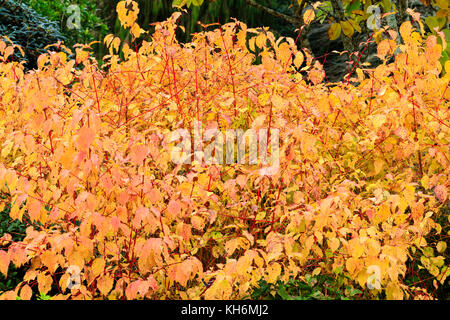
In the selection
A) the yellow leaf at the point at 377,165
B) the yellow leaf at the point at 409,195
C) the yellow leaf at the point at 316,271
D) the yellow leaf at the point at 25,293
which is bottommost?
the yellow leaf at the point at 25,293

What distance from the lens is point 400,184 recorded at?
8.86 feet

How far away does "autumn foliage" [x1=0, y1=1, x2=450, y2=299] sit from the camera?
2.34 metres

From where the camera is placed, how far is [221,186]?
2734mm

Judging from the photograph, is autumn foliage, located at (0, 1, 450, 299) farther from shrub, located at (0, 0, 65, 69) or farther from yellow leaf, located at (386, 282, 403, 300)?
shrub, located at (0, 0, 65, 69)

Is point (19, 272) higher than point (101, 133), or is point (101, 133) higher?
point (101, 133)

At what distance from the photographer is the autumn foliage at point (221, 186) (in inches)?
92.1

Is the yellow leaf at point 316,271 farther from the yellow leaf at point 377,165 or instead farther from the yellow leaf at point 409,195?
the yellow leaf at point 377,165

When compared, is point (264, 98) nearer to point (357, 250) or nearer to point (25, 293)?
point (357, 250)

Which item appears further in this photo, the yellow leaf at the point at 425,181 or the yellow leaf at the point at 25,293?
the yellow leaf at the point at 425,181

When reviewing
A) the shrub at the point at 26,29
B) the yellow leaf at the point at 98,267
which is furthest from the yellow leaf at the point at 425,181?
the shrub at the point at 26,29

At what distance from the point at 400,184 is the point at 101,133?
162cm

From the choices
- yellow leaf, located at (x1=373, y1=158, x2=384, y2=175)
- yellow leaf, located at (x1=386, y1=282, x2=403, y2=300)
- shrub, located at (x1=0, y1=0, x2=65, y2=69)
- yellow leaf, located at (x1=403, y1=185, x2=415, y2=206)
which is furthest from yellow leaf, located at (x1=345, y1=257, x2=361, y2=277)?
shrub, located at (x1=0, y1=0, x2=65, y2=69)
